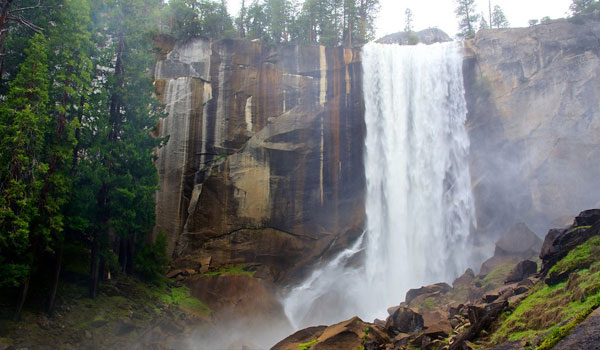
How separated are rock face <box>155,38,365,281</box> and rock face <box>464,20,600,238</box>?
880 cm

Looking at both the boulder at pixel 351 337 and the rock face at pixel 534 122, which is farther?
the rock face at pixel 534 122

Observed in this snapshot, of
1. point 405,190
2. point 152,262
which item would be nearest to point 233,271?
point 152,262

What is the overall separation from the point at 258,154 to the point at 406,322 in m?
16.8

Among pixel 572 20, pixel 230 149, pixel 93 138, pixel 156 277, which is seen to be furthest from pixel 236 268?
pixel 572 20

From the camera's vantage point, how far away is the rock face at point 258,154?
92.6 feet

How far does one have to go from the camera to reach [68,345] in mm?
15562

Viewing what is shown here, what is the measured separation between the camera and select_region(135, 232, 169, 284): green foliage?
2194 centimetres

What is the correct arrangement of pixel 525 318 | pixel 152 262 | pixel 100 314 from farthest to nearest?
pixel 152 262
pixel 100 314
pixel 525 318

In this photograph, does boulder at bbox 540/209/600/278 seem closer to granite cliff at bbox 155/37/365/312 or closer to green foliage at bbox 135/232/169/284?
granite cliff at bbox 155/37/365/312

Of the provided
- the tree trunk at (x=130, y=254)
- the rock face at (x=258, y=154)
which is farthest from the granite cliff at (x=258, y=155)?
the tree trunk at (x=130, y=254)

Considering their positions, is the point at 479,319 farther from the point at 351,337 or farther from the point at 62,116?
the point at 62,116

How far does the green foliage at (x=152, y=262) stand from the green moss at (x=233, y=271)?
381 centimetres

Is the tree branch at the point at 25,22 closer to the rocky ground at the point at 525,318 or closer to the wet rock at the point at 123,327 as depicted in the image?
the wet rock at the point at 123,327

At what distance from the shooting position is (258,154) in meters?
29.0
